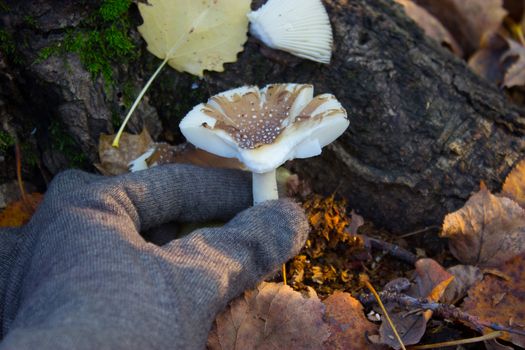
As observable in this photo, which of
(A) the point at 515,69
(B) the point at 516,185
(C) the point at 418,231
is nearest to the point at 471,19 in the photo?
(A) the point at 515,69

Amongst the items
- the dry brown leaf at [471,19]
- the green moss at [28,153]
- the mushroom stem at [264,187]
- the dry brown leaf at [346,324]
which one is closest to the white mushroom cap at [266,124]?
the mushroom stem at [264,187]

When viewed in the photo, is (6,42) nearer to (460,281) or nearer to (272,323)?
(272,323)

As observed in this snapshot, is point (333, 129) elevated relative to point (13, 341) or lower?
elevated

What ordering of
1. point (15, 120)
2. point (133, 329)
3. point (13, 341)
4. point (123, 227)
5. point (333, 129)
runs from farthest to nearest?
point (15, 120) → point (333, 129) → point (123, 227) → point (133, 329) → point (13, 341)

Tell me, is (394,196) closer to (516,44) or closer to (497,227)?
(497,227)

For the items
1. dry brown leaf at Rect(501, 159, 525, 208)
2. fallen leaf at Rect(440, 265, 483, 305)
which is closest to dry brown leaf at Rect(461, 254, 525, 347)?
fallen leaf at Rect(440, 265, 483, 305)

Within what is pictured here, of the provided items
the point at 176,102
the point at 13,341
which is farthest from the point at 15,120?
the point at 13,341

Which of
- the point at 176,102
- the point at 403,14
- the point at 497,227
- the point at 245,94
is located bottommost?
the point at 497,227
